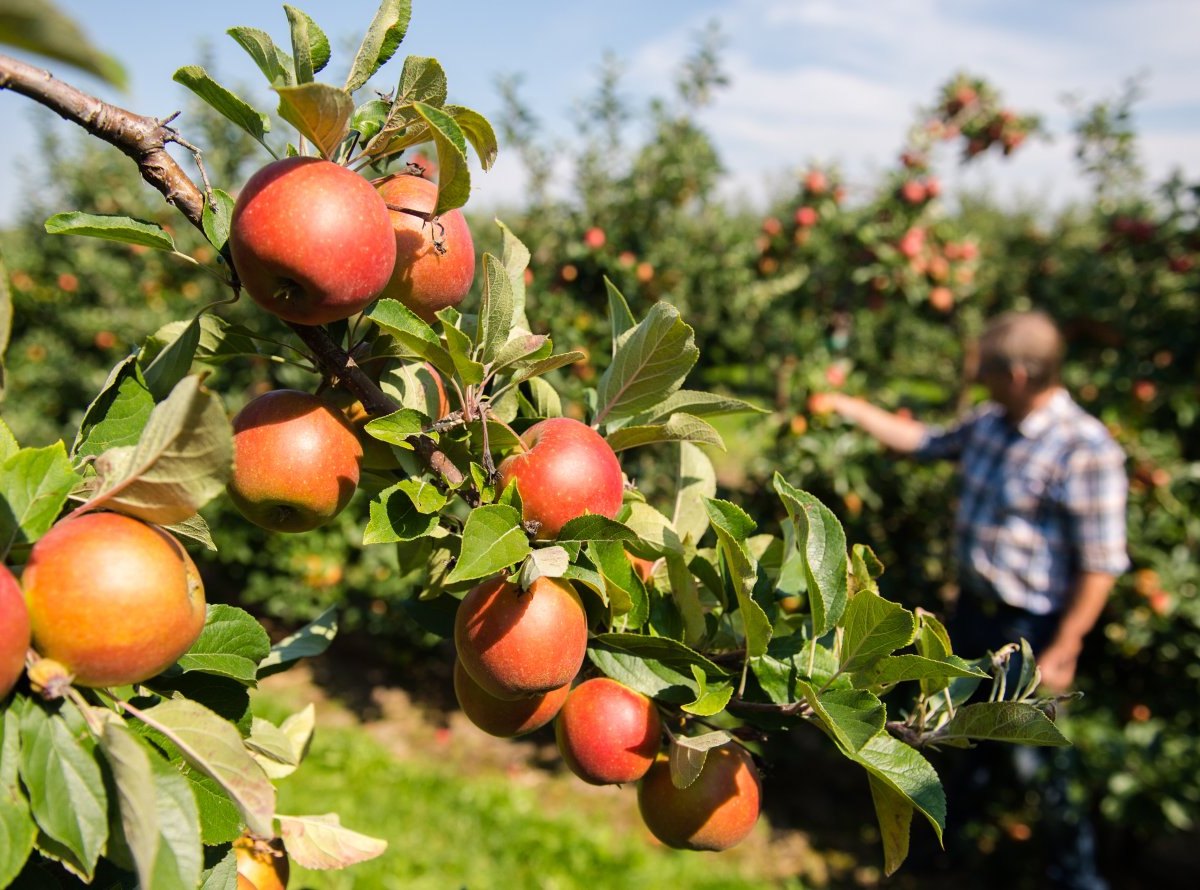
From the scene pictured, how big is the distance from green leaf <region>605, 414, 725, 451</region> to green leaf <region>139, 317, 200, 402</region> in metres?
0.44

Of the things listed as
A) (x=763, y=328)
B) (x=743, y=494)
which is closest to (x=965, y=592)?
(x=743, y=494)

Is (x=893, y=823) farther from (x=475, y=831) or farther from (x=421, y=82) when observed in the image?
(x=475, y=831)

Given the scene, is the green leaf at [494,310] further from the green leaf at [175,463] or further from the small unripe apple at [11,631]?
the small unripe apple at [11,631]

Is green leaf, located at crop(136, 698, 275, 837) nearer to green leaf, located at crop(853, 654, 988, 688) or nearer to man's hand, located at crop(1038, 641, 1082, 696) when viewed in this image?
green leaf, located at crop(853, 654, 988, 688)

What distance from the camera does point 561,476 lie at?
2.69 feet

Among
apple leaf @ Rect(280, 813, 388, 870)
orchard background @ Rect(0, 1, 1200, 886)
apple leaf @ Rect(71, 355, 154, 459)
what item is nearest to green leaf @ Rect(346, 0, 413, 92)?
apple leaf @ Rect(71, 355, 154, 459)

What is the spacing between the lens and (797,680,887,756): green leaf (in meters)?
0.77

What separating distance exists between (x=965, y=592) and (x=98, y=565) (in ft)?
10.6

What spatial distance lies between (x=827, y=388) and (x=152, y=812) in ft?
10.4

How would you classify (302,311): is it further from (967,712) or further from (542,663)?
(967,712)

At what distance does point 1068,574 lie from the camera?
3020 mm

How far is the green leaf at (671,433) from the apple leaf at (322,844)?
509 mm

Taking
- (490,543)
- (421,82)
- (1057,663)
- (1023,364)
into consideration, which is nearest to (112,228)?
(421,82)

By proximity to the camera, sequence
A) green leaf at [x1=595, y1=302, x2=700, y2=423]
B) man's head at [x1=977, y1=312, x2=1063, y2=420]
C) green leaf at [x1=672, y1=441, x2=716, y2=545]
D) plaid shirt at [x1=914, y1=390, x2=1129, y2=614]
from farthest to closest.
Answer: man's head at [x1=977, y1=312, x2=1063, y2=420] < plaid shirt at [x1=914, y1=390, x2=1129, y2=614] < green leaf at [x1=672, y1=441, x2=716, y2=545] < green leaf at [x1=595, y1=302, x2=700, y2=423]
